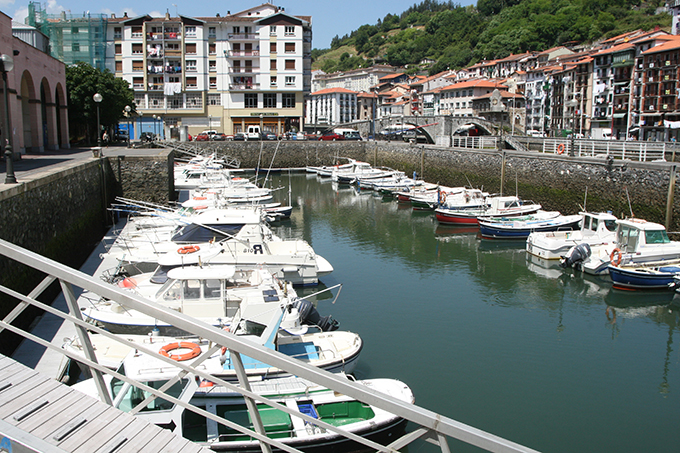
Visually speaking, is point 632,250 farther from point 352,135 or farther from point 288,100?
point 288,100

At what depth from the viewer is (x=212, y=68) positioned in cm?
7188

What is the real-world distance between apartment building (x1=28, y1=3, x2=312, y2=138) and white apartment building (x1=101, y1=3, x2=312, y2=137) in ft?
0.40

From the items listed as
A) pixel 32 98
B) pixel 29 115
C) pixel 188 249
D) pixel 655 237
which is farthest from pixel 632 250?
pixel 29 115

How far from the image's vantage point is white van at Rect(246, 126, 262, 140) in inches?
2495

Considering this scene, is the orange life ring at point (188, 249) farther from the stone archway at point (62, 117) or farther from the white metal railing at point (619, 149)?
the stone archway at point (62, 117)

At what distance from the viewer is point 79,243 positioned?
2062 cm

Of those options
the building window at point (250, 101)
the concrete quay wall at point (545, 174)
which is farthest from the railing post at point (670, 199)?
the building window at point (250, 101)

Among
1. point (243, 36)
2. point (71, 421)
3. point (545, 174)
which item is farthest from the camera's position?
Answer: point (243, 36)

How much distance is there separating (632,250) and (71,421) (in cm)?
2083

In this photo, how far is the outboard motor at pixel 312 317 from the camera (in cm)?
1354

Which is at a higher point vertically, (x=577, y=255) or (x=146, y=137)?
(x=146, y=137)

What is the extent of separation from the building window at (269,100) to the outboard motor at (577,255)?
5537 centimetres

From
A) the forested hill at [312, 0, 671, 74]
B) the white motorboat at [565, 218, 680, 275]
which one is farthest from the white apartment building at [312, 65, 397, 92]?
the white motorboat at [565, 218, 680, 275]

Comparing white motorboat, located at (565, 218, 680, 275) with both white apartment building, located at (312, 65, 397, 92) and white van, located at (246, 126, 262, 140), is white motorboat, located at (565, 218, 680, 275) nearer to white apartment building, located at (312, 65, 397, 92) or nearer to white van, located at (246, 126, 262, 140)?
white van, located at (246, 126, 262, 140)
